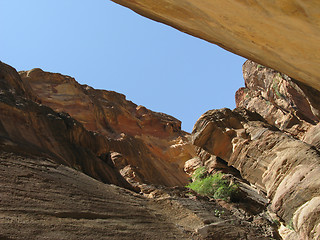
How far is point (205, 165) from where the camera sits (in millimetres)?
21797

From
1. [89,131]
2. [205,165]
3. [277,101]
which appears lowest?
[205,165]

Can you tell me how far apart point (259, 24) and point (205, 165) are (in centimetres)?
1706

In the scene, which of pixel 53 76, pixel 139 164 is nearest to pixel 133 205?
pixel 139 164

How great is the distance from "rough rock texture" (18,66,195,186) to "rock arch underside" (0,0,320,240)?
13.5ft

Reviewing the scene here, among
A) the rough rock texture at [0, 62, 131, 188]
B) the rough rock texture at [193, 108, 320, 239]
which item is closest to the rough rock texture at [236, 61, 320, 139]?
the rough rock texture at [193, 108, 320, 239]

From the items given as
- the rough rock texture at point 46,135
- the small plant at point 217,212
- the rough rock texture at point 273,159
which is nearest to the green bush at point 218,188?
the rough rock texture at point 273,159

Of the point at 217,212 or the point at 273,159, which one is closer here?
the point at 217,212

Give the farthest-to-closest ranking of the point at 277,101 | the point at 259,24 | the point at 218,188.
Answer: the point at 277,101, the point at 218,188, the point at 259,24

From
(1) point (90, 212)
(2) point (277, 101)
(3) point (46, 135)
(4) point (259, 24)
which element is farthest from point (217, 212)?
(2) point (277, 101)

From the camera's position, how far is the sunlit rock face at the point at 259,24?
475 cm

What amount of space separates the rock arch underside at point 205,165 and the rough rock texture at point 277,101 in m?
10.3

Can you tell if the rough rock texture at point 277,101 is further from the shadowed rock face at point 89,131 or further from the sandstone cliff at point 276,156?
the shadowed rock face at point 89,131

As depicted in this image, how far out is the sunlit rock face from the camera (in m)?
4.75

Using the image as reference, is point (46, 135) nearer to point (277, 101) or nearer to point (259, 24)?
point (259, 24)
